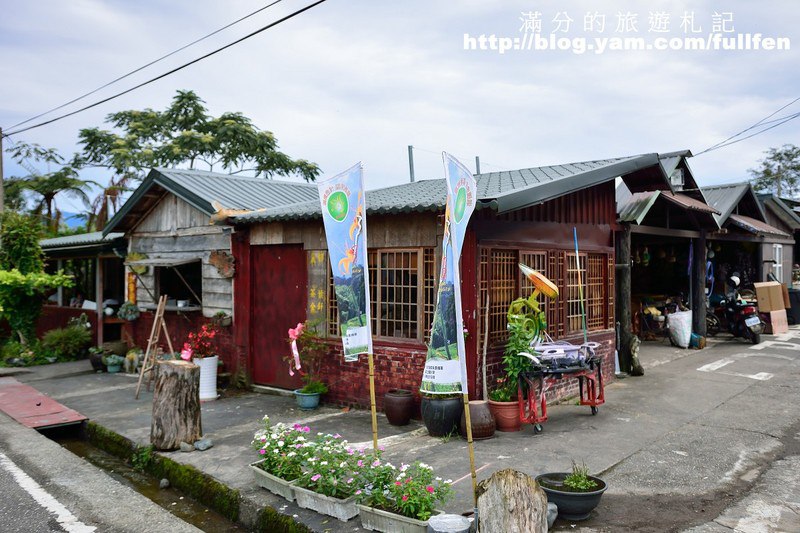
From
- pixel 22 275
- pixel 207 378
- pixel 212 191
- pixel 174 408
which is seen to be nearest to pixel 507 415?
pixel 174 408

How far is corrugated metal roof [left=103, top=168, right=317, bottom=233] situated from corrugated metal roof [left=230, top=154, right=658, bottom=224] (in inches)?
44.0

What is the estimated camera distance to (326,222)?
6.29m

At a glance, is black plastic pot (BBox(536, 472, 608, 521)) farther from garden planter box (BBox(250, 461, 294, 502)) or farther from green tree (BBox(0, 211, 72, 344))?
green tree (BBox(0, 211, 72, 344))

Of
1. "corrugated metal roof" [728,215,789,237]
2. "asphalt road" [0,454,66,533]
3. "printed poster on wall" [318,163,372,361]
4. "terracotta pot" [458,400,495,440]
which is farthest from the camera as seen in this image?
"corrugated metal roof" [728,215,789,237]

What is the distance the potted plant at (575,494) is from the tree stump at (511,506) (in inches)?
26.8

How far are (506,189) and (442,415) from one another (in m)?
3.03

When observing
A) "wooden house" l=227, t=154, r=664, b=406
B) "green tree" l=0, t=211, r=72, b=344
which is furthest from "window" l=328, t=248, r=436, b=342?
"green tree" l=0, t=211, r=72, b=344

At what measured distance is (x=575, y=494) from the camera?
16.2ft

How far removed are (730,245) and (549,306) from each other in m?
12.4

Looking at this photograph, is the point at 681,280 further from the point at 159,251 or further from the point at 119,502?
the point at 119,502

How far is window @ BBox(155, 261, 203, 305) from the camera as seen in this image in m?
12.8

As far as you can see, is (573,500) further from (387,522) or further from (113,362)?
(113,362)

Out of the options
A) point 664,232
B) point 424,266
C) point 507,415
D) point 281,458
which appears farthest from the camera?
point 664,232

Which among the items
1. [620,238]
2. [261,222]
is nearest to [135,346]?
[261,222]
